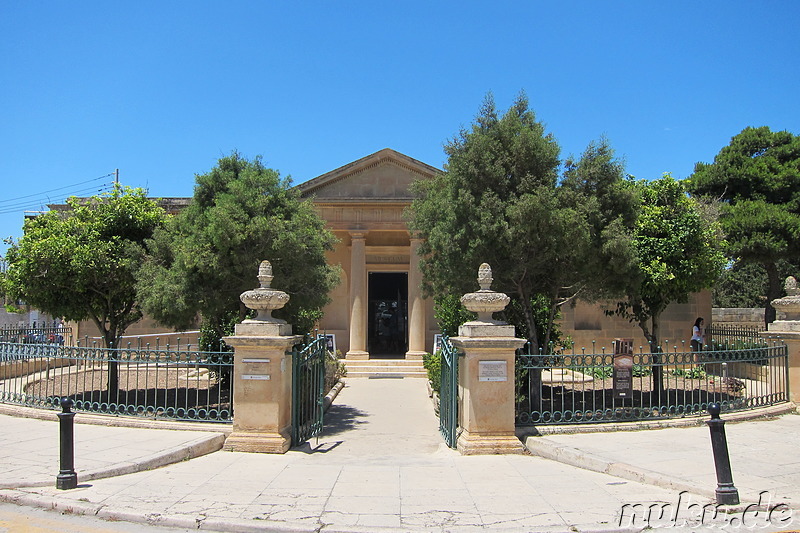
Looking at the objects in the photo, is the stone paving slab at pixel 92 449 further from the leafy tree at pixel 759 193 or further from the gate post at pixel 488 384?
the leafy tree at pixel 759 193

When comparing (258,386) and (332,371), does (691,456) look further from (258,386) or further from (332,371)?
(332,371)

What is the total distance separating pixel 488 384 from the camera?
8.20 m

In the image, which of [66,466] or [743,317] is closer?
[66,466]

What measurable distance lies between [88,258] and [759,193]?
24.7 m

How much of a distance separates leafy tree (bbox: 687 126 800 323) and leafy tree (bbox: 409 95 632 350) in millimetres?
15877

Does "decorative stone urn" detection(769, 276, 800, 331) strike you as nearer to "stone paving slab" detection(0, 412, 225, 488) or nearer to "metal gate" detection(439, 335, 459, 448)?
"metal gate" detection(439, 335, 459, 448)

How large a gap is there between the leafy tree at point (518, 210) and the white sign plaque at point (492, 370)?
1.97 m

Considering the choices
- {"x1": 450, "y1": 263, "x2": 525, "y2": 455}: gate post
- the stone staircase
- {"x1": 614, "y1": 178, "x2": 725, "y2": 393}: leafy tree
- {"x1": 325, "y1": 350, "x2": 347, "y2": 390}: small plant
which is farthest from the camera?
the stone staircase

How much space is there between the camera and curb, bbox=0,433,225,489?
617 centimetres

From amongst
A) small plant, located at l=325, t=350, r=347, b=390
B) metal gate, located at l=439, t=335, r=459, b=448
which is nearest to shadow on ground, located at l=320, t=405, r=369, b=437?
small plant, located at l=325, t=350, r=347, b=390

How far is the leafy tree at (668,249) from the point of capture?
11.4 meters

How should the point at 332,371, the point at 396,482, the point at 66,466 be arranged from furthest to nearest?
the point at 332,371 < the point at 396,482 < the point at 66,466

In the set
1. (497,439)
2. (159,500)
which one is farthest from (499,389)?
(159,500)

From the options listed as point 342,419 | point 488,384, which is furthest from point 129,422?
point 488,384
